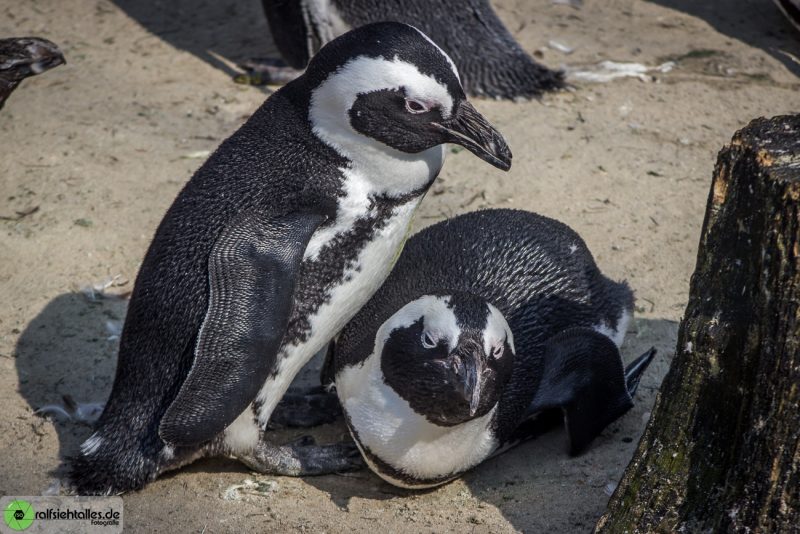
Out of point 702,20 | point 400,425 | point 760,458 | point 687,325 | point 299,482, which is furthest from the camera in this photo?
point 702,20

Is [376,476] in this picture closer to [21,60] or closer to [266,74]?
[21,60]

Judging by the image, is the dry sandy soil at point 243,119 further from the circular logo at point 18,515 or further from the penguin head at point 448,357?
the penguin head at point 448,357

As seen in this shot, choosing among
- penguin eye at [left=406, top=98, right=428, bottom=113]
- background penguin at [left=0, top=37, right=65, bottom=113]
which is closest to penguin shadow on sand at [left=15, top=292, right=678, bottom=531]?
background penguin at [left=0, top=37, right=65, bottom=113]

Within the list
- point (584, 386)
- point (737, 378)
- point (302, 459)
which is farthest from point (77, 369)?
point (737, 378)

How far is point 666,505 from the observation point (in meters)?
2.61

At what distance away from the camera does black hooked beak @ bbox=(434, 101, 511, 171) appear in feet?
10.4

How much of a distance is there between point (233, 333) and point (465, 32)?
3.60m

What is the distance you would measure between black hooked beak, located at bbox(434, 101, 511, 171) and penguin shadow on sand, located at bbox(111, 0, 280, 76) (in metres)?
3.68

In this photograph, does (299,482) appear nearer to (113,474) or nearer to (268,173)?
(113,474)

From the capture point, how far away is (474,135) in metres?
3.18

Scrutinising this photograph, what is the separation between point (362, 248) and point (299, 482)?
0.87 m

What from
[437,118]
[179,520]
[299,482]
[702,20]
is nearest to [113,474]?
[179,520]

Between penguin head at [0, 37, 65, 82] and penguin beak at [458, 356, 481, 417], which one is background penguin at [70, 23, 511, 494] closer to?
penguin beak at [458, 356, 481, 417]

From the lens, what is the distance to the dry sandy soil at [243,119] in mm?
3277
